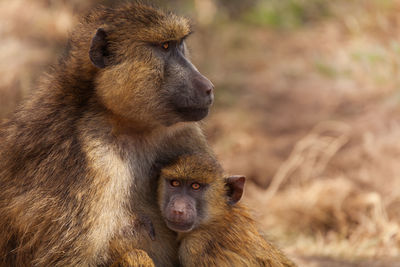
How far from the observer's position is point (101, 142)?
2971 mm

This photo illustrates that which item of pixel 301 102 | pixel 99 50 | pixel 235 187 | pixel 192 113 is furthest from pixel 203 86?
pixel 301 102

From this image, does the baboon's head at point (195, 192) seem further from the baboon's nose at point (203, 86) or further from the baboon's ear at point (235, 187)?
the baboon's nose at point (203, 86)

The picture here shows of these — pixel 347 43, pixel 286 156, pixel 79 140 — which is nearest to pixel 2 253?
pixel 79 140

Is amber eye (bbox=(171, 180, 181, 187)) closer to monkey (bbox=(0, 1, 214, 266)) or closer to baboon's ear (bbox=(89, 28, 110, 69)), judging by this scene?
monkey (bbox=(0, 1, 214, 266))

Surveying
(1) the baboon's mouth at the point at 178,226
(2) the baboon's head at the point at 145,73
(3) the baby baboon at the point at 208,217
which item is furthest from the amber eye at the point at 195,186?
(2) the baboon's head at the point at 145,73

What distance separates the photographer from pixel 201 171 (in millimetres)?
3295

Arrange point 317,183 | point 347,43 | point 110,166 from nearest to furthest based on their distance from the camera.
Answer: point 110,166, point 317,183, point 347,43

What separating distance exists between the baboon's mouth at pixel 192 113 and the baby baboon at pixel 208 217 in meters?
0.27

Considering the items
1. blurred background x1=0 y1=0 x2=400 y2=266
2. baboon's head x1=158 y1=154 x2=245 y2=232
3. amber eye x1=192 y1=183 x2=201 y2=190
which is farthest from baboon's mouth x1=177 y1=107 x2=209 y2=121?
blurred background x1=0 y1=0 x2=400 y2=266

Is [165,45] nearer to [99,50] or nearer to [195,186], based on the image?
[99,50]

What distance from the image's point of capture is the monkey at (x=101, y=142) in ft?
9.36

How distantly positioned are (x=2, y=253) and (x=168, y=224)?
0.82 metres

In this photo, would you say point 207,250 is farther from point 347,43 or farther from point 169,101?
point 347,43

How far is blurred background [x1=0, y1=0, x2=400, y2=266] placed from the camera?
5727mm
